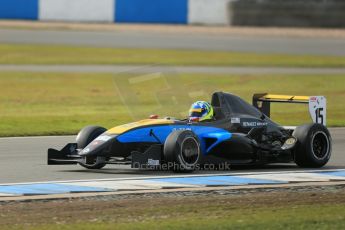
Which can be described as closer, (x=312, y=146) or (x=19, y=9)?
(x=312, y=146)

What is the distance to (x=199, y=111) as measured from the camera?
13.8 m

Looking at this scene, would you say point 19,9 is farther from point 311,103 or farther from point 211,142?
point 211,142

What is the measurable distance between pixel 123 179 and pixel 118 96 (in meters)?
15.5

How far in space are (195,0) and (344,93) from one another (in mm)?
23488

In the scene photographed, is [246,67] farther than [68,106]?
Yes

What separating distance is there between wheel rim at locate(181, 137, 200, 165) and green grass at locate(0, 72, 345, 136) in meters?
0.90

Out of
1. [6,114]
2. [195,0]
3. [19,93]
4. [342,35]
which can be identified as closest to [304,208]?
[6,114]

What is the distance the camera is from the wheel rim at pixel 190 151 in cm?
1298

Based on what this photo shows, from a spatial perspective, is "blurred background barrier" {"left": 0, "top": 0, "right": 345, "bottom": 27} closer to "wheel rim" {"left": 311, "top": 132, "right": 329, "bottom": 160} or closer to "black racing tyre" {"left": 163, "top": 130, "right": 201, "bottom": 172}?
"wheel rim" {"left": 311, "top": 132, "right": 329, "bottom": 160}

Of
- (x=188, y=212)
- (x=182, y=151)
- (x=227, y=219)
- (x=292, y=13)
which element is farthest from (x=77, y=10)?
(x=227, y=219)

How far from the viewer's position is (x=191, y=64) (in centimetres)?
3622

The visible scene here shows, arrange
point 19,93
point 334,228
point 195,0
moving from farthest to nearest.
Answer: point 195,0 → point 19,93 → point 334,228

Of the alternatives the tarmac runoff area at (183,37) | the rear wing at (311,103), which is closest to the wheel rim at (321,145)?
the rear wing at (311,103)

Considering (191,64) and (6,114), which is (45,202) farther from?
(191,64)
